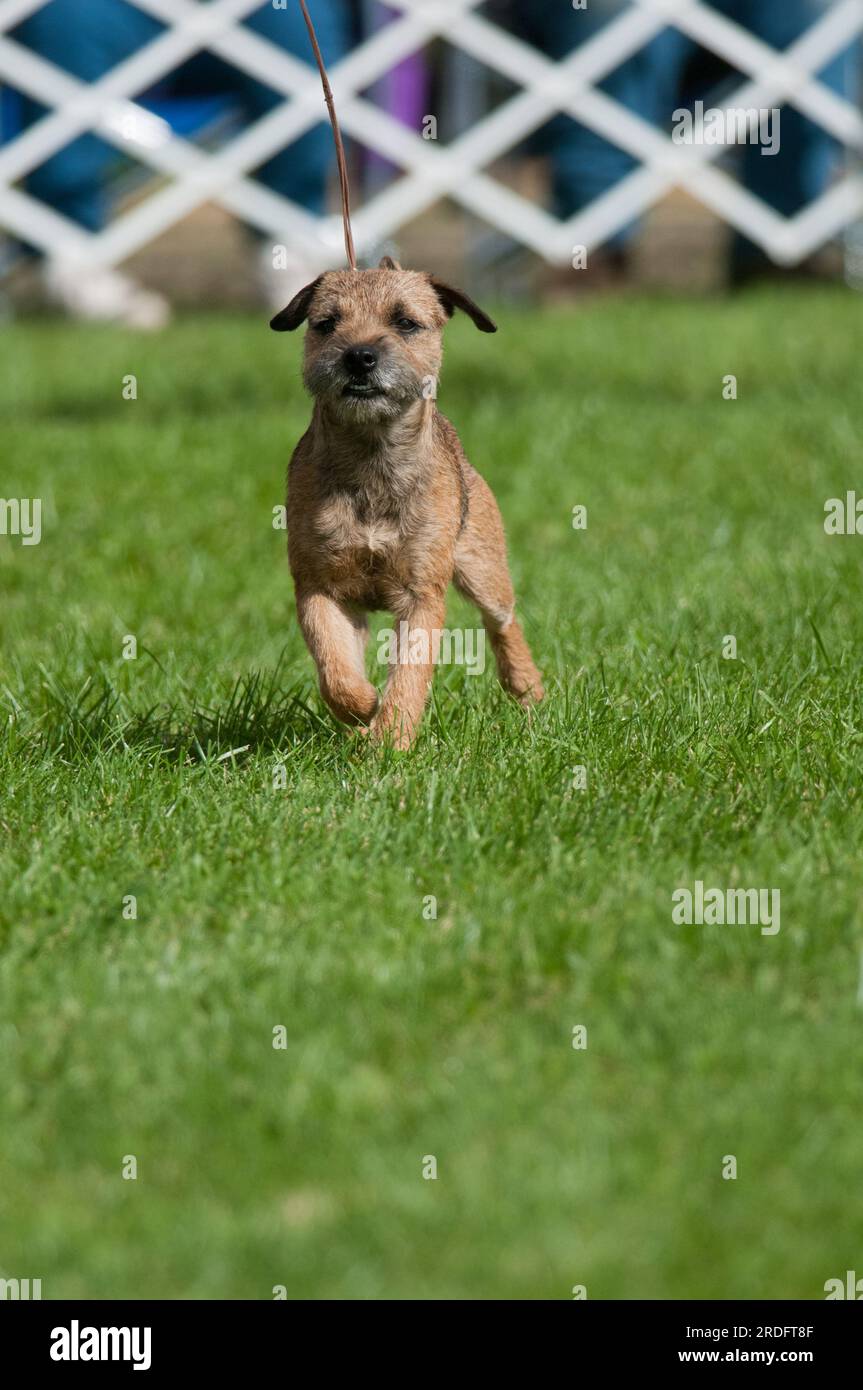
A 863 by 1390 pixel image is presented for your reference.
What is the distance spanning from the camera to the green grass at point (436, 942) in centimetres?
246

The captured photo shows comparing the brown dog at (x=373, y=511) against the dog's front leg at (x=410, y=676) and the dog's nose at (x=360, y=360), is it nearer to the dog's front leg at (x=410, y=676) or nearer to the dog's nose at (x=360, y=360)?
the dog's front leg at (x=410, y=676)

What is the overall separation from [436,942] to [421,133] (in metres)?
8.11

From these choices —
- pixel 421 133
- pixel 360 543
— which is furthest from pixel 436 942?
pixel 421 133

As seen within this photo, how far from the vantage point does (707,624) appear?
5.05 metres

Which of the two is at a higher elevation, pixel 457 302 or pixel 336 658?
pixel 457 302

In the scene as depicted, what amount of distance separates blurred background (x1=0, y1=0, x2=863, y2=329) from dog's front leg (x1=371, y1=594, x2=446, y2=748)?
2.76 metres

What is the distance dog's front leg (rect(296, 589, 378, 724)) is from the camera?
3.87 meters

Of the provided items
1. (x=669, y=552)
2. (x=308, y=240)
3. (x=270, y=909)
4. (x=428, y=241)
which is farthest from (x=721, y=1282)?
(x=428, y=241)

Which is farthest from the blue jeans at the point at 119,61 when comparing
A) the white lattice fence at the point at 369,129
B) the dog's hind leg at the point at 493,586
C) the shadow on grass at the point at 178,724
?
the shadow on grass at the point at 178,724

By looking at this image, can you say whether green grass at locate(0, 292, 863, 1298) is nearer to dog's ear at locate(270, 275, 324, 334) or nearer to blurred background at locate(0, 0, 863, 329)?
dog's ear at locate(270, 275, 324, 334)

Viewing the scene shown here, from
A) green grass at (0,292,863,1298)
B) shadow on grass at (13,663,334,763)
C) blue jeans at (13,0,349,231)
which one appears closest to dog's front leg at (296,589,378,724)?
green grass at (0,292,863,1298)

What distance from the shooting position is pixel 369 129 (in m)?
8.53

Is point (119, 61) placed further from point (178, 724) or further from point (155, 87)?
point (178, 724)

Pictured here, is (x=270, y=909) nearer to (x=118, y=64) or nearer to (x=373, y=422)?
(x=373, y=422)
